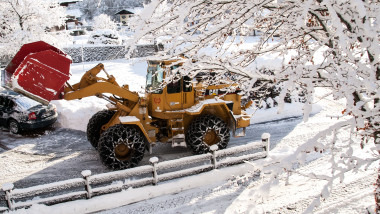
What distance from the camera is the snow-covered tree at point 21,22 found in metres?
19.4

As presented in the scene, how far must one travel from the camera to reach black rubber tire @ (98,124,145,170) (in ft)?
25.7

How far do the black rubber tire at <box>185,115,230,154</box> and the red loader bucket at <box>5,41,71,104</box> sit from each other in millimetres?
3428

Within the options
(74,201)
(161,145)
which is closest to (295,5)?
(74,201)

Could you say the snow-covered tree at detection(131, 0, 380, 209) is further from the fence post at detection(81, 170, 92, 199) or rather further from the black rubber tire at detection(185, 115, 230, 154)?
the black rubber tire at detection(185, 115, 230, 154)

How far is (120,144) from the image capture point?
8109mm

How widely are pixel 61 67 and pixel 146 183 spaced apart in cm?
330

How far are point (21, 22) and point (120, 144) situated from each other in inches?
638

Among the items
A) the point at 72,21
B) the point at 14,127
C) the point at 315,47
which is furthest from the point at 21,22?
the point at 72,21

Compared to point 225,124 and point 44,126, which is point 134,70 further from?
point 225,124

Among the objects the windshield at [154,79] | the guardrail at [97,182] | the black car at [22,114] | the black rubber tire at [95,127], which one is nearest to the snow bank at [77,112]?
the black car at [22,114]

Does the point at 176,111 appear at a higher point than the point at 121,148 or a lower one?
higher

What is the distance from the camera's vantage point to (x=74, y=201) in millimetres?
6789

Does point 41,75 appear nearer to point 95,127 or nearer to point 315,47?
point 95,127

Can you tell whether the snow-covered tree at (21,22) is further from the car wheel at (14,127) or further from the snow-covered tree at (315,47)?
the snow-covered tree at (315,47)
